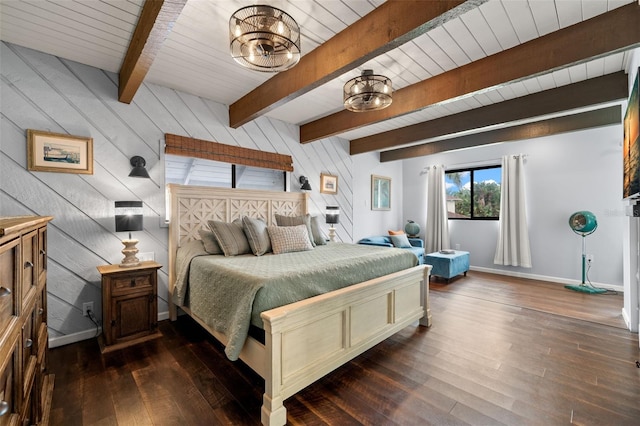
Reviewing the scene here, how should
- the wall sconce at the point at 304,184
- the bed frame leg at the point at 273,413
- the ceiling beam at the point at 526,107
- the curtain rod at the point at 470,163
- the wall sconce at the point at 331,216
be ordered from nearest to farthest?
the bed frame leg at the point at 273,413
the ceiling beam at the point at 526,107
the wall sconce at the point at 304,184
the wall sconce at the point at 331,216
the curtain rod at the point at 470,163

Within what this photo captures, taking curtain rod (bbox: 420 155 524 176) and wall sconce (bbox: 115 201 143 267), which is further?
curtain rod (bbox: 420 155 524 176)

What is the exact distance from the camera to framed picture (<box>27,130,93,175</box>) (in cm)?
250

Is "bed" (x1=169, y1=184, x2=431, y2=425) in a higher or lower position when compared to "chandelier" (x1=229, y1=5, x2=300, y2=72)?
lower

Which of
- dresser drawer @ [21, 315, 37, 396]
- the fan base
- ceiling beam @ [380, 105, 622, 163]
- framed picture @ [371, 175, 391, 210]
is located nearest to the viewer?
dresser drawer @ [21, 315, 37, 396]

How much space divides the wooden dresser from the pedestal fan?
6.11 meters

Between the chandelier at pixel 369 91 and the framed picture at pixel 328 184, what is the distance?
7.80 feet

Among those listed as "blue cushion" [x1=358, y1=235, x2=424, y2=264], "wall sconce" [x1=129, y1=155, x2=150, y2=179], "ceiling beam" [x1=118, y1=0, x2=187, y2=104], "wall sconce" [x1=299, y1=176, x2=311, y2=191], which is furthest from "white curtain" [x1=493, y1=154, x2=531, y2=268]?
"wall sconce" [x1=129, y1=155, x2=150, y2=179]

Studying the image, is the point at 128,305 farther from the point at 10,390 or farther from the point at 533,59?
the point at 533,59

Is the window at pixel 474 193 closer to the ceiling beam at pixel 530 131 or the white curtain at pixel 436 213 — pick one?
the white curtain at pixel 436 213

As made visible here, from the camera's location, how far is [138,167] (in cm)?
289

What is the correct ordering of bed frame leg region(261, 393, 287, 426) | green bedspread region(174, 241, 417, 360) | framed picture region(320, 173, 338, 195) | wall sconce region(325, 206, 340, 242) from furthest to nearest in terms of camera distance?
1. framed picture region(320, 173, 338, 195)
2. wall sconce region(325, 206, 340, 242)
3. green bedspread region(174, 241, 417, 360)
4. bed frame leg region(261, 393, 287, 426)

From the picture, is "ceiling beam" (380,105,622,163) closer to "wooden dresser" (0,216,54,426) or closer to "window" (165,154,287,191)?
"window" (165,154,287,191)

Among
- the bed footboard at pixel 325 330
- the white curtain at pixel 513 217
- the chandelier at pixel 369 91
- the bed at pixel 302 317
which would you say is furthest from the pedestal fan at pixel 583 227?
the chandelier at pixel 369 91

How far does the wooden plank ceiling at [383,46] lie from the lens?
1.92 meters
